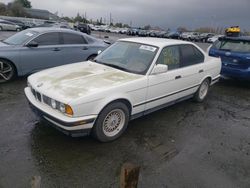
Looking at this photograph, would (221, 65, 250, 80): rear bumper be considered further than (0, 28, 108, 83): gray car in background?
Yes

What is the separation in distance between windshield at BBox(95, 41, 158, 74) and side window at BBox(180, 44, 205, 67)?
88 cm

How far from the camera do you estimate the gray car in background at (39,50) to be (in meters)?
5.95

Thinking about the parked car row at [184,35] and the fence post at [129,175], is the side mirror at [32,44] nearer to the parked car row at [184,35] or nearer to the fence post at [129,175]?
the fence post at [129,175]

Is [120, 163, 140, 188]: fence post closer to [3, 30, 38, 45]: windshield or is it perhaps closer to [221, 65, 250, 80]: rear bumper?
[3, 30, 38, 45]: windshield

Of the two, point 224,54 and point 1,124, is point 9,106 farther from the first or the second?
point 224,54

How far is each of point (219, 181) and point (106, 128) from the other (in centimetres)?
175

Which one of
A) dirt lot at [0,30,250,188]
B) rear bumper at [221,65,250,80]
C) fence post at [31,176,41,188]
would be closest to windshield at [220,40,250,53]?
rear bumper at [221,65,250,80]

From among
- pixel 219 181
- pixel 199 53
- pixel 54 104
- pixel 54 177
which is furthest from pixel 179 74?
pixel 54 177

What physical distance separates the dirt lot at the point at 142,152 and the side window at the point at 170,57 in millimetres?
1090

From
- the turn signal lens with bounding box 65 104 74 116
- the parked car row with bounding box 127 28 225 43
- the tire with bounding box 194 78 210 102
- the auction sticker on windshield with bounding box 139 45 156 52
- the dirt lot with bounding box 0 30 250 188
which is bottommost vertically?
the parked car row with bounding box 127 28 225 43

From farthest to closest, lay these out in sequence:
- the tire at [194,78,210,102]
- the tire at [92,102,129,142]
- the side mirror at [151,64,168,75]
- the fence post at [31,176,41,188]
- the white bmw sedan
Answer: the tire at [194,78,210,102]
the side mirror at [151,64,168,75]
the tire at [92,102,129,142]
the white bmw sedan
the fence post at [31,176,41,188]

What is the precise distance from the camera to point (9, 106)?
4.67m

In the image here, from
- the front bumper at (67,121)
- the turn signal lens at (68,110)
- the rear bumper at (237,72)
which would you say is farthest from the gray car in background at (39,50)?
the rear bumper at (237,72)

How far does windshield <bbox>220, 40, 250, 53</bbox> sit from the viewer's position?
6.95 meters
